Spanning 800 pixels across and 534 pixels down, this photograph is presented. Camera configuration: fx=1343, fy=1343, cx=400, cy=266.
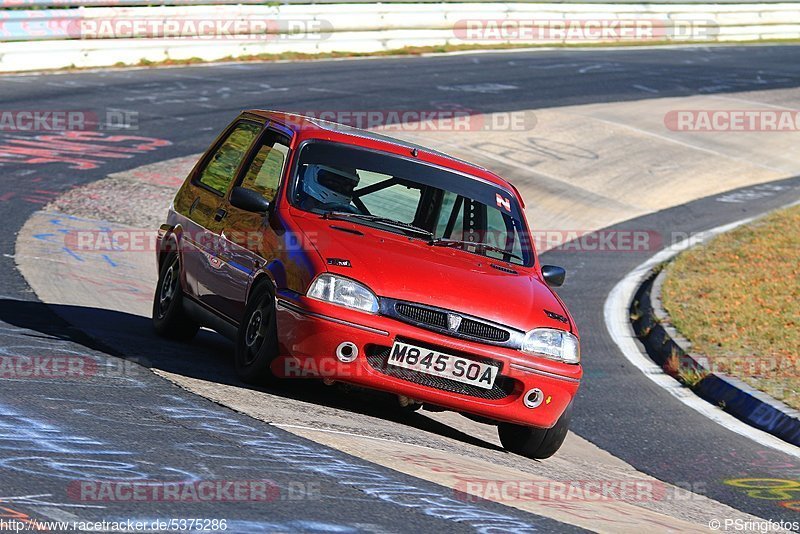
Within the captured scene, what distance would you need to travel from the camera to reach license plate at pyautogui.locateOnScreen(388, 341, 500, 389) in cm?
711

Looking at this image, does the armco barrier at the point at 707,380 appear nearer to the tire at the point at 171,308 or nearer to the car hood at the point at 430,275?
the car hood at the point at 430,275

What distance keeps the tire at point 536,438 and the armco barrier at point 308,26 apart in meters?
17.4

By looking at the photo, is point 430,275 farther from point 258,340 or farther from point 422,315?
point 258,340

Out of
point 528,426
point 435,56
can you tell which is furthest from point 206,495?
point 435,56

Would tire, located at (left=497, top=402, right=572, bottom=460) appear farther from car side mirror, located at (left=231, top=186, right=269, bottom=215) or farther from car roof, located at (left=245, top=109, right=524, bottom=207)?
car side mirror, located at (left=231, top=186, right=269, bottom=215)

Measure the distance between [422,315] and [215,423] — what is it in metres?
1.34

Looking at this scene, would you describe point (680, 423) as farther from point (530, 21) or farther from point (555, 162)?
point (530, 21)

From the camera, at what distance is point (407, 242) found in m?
7.84

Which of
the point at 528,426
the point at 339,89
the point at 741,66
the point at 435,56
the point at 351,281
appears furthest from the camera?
the point at 741,66

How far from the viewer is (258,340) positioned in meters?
7.58

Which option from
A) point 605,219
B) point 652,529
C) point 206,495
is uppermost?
point 206,495

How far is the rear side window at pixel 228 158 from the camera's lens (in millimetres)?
8977

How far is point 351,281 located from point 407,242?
0.77m

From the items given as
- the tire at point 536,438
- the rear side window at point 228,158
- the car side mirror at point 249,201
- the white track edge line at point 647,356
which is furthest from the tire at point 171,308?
the white track edge line at point 647,356
